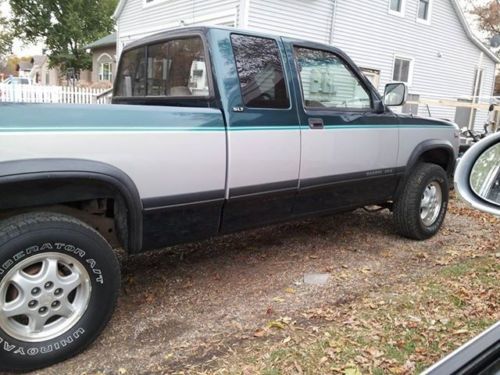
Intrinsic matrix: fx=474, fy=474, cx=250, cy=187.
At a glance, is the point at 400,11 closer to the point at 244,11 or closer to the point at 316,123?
the point at 244,11

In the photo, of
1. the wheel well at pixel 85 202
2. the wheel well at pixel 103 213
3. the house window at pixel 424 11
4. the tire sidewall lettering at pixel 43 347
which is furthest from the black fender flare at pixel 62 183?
the house window at pixel 424 11

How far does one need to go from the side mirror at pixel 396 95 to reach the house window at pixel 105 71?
24.7 m

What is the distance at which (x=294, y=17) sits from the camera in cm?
1287

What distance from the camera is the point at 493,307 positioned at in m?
3.58

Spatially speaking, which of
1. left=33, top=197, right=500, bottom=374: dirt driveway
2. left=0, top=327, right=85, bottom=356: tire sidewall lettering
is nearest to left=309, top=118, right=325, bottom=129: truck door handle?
left=33, top=197, right=500, bottom=374: dirt driveway

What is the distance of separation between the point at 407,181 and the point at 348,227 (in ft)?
3.24

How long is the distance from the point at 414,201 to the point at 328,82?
1672 mm

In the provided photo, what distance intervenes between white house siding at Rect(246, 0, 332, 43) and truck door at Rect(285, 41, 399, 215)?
7816 mm

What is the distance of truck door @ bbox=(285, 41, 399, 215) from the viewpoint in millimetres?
3838

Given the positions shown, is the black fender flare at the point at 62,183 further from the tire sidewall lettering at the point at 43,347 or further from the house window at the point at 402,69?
the house window at the point at 402,69

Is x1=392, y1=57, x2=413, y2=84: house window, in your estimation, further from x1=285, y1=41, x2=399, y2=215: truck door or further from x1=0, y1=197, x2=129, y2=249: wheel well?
x1=0, y1=197, x2=129, y2=249: wheel well

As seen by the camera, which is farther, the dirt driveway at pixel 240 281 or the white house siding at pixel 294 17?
the white house siding at pixel 294 17

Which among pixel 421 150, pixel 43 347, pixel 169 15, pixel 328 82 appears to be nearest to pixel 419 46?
pixel 169 15

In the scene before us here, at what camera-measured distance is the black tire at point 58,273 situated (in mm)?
2439
